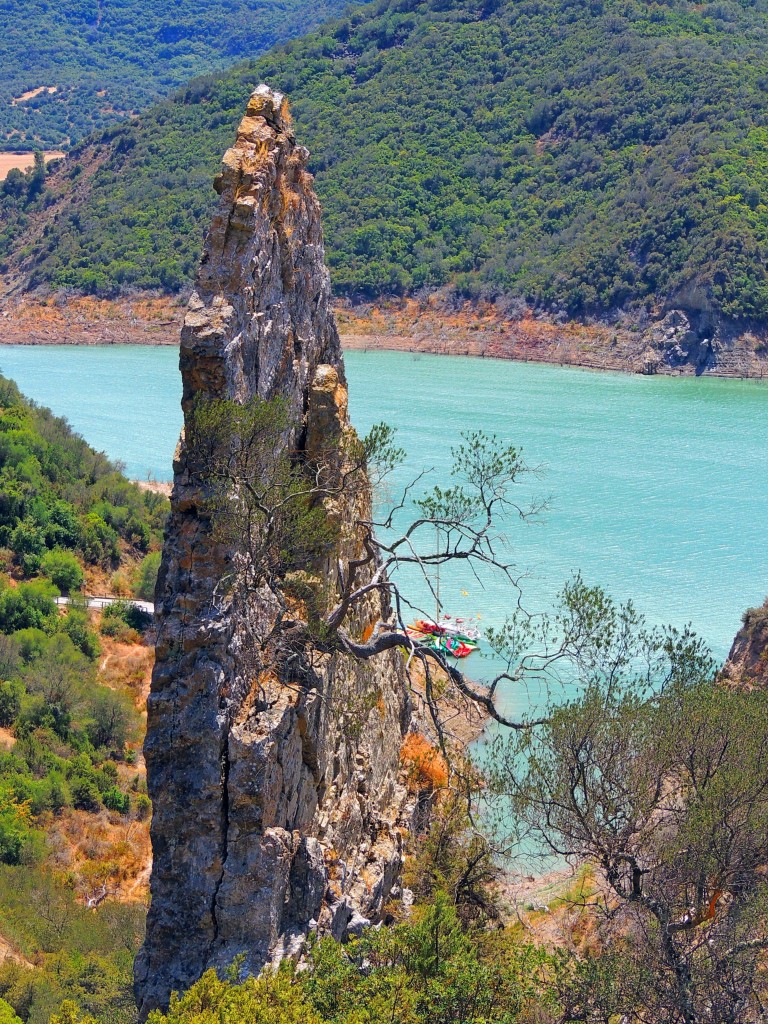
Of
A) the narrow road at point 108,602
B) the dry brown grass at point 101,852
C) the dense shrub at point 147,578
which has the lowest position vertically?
the dry brown grass at point 101,852

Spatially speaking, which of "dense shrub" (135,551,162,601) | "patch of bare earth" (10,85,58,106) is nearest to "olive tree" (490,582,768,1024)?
"dense shrub" (135,551,162,601)

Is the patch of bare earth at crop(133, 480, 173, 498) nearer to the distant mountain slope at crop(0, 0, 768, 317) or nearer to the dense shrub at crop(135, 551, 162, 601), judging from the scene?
the dense shrub at crop(135, 551, 162, 601)

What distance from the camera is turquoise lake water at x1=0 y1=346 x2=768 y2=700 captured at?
34656mm

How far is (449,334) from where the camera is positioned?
3086 inches

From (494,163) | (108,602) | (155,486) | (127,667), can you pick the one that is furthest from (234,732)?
(494,163)

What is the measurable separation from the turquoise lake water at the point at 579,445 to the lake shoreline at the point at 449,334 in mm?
1747

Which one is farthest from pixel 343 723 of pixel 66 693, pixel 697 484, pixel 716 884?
pixel 697 484

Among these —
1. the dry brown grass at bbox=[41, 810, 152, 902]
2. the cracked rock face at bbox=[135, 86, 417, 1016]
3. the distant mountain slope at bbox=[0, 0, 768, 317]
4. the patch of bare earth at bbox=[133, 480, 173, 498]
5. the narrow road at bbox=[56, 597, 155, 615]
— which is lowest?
the dry brown grass at bbox=[41, 810, 152, 902]

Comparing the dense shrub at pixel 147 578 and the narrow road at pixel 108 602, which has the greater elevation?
the dense shrub at pixel 147 578

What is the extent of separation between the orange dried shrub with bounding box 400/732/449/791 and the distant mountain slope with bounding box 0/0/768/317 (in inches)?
2305

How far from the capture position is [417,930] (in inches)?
410

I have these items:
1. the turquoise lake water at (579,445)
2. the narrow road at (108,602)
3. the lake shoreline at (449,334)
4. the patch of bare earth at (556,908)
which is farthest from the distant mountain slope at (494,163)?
the patch of bare earth at (556,908)

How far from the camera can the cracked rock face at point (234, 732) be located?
999 cm

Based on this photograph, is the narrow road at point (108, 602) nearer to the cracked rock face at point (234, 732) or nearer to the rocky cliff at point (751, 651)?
the rocky cliff at point (751, 651)
